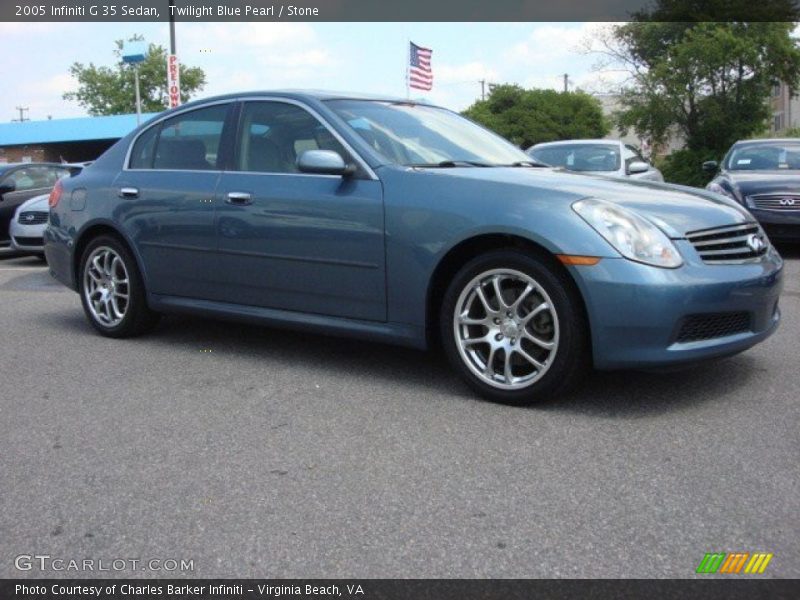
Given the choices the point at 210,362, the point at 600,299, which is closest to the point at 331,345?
the point at 210,362

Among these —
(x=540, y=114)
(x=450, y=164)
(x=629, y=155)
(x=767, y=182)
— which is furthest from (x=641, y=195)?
(x=540, y=114)

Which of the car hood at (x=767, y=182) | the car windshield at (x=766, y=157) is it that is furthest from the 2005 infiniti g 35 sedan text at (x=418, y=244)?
the car windshield at (x=766, y=157)

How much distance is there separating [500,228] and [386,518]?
1.67 meters

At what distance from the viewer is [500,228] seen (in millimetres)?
4160

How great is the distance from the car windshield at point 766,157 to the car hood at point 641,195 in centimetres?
711

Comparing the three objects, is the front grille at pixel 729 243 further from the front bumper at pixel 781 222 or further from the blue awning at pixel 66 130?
the blue awning at pixel 66 130

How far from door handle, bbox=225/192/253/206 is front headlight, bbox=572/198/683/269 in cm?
198

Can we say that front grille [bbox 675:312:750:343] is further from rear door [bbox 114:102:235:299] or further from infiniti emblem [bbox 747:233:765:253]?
rear door [bbox 114:102:235:299]

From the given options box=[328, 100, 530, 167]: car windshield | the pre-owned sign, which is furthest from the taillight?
the pre-owned sign

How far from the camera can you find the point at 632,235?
396 cm

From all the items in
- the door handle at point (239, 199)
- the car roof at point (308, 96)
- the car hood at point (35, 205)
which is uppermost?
the car roof at point (308, 96)

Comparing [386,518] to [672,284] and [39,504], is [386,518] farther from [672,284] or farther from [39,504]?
[672,284]
